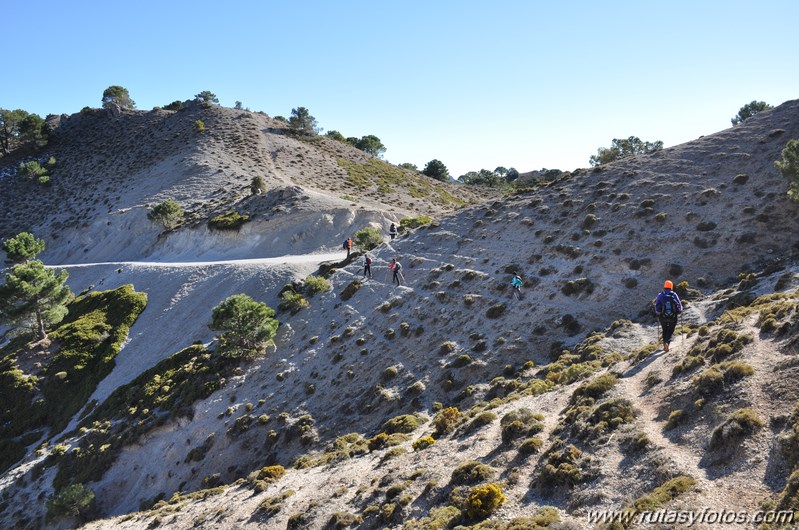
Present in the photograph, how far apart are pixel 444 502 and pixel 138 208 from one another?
7906cm

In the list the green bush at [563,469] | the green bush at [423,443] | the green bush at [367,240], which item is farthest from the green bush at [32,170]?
the green bush at [563,469]

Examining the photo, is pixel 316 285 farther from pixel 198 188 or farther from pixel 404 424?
pixel 198 188

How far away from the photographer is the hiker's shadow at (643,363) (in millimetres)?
17289

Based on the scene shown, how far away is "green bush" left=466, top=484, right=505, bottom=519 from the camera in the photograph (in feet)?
41.0

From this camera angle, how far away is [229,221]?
62188 millimetres

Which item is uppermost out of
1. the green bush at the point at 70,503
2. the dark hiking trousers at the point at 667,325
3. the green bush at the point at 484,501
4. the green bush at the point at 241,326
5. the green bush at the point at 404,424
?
the green bush at the point at 241,326

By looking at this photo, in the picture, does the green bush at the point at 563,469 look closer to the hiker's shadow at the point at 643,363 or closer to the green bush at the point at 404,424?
the hiker's shadow at the point at 643,363

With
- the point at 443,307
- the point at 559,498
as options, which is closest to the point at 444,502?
the point at 559,498

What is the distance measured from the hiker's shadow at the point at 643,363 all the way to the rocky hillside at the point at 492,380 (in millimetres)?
228

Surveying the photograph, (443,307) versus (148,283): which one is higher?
(148,283)

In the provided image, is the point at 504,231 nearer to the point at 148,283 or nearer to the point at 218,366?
the point at 218,366

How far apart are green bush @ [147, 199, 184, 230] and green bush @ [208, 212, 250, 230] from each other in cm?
975

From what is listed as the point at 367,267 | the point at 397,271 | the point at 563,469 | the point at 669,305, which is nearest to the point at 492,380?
the point at 669,305

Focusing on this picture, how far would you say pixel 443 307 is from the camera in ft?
112
